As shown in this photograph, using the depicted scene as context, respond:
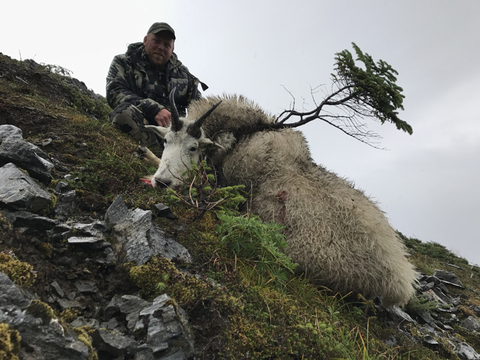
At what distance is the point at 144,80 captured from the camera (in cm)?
859

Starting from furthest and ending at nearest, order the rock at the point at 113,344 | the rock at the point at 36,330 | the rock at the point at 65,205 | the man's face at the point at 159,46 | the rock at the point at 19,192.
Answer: the man's face at the point at 159,46 → the rock at the point at 65,205 → the rock at the point at 19,192 → the rock at the point at 113,344 → the rock at the point at 36,330

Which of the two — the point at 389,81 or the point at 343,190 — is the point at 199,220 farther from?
the point at 389,81

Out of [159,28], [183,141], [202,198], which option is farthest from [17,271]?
[159,28]

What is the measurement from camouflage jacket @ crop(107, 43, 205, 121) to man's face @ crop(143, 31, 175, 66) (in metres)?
0.21

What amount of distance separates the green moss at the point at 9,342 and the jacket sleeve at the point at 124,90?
613cm

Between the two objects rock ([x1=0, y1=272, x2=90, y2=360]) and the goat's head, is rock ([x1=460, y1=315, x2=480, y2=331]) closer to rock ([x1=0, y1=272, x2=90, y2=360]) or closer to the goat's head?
the goat's head

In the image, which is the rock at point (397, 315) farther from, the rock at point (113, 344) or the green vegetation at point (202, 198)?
the rock at point (113, 344)

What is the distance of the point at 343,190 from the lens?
4688 millimetres

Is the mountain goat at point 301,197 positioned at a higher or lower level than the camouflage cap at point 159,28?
lower

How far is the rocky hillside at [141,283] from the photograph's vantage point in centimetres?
184

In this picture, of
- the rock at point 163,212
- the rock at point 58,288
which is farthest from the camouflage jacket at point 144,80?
the rock at point 58,288

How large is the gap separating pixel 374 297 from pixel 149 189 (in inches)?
134

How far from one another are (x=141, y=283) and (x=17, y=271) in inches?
33.1

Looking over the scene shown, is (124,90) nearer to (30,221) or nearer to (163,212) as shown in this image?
(163,212)
